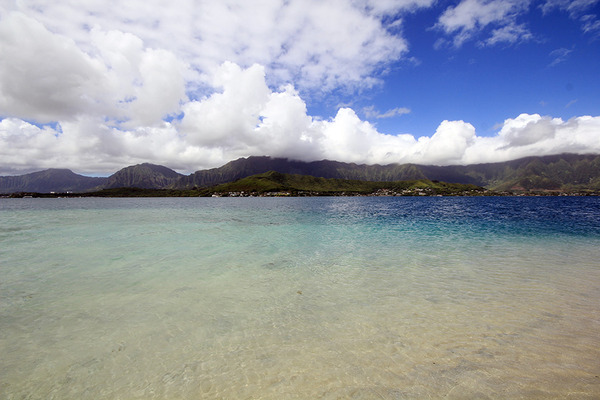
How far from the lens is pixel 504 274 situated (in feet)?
49.4

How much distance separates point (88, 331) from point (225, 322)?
456 centimetres

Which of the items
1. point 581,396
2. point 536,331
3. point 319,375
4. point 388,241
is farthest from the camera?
point 388,241

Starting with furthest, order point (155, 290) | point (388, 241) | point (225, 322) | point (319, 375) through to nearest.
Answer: point (388, 241)
point (155, 290)
point (225, 322)
point (319, 375)

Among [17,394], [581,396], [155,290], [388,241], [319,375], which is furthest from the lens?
[388,241]

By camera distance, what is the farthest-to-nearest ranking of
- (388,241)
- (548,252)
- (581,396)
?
(388,241)
(548,252)
(581,396)

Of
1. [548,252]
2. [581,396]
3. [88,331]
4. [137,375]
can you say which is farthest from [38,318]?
[548,252]

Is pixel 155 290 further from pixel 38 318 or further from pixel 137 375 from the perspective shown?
pixel 137 375

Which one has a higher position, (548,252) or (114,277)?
(114,277)

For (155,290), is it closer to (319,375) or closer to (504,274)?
(319,375)

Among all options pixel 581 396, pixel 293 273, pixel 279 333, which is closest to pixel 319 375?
pixel 279 333

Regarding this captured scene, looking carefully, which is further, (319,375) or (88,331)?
(88,331)

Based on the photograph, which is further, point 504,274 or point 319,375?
point 504,274

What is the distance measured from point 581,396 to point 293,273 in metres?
12.2

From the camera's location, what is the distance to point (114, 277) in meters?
15.2
